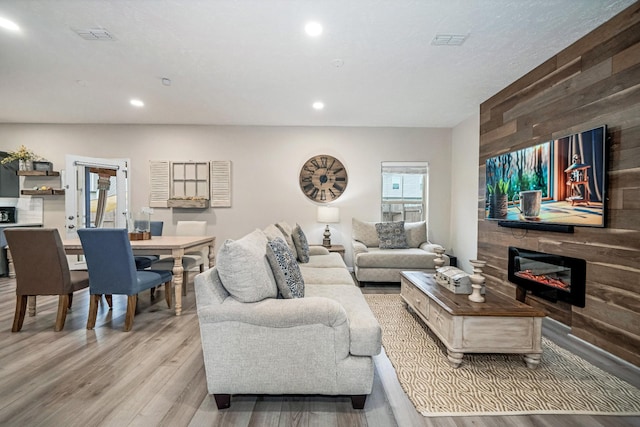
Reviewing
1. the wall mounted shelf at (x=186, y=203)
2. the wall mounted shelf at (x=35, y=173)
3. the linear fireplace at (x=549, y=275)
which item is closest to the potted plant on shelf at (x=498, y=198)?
the linear fireplace at (x=549, y=275)

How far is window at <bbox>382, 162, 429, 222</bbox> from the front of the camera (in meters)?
5.37

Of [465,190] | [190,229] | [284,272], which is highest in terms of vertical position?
[465,190]

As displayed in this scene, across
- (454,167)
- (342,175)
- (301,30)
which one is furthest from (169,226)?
(454,167)

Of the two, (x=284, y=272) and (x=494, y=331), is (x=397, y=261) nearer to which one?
(x=494, y=331)

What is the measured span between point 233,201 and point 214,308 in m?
3.89

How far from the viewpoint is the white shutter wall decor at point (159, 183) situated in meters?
5.17

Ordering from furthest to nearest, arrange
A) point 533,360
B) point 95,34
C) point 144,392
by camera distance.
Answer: point 95,34 < point 533,360 < point 144,392

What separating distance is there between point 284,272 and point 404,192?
4045 millimetres

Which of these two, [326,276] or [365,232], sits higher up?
[365,232]

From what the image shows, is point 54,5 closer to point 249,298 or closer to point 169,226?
point 249,298

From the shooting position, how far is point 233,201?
5.26m

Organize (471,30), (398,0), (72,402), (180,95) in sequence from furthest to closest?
(180,95), (471,30), (398,0), (72,402)

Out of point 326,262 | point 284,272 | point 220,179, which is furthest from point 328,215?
point 284,272

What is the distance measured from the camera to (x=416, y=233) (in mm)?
4859
